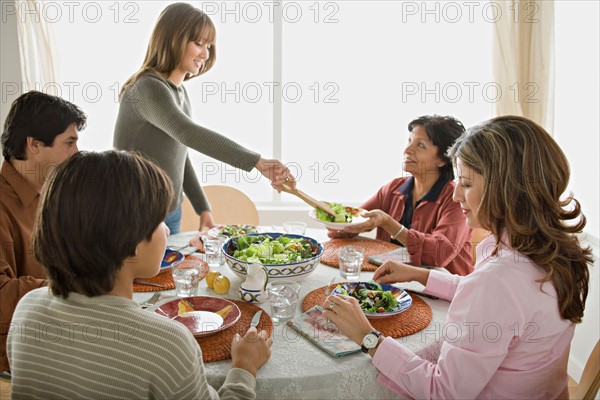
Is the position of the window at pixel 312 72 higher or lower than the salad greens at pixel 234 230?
higher

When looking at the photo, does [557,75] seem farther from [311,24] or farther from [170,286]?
[170,286]

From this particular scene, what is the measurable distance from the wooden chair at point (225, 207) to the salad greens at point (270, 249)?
42.7 inches

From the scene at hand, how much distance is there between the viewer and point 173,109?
2.34 m

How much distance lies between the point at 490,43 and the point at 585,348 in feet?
6.39

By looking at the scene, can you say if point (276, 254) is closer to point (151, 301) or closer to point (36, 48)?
point (151, 301)

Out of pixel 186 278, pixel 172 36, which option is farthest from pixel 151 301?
pixel 172 36

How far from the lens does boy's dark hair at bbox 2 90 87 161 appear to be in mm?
1811

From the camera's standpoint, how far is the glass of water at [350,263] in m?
1.94

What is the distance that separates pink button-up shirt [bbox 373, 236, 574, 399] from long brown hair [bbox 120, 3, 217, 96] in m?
1.58

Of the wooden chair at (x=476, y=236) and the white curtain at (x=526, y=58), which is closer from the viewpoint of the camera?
the wooden chair at (x=476, y=236)

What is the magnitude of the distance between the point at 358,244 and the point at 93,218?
4.78ft

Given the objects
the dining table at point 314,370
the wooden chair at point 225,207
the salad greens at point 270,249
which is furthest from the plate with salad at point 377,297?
the wooden chair at point 225,207

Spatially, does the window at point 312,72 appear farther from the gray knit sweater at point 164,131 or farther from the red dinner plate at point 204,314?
the red dinner plate at point 204,314

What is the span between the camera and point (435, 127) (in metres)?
2.54
